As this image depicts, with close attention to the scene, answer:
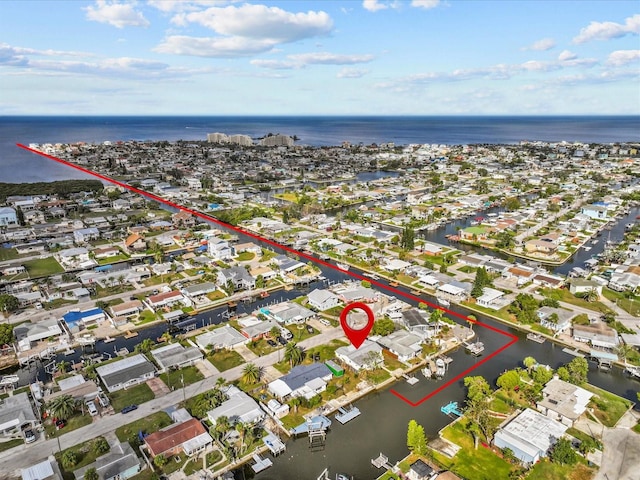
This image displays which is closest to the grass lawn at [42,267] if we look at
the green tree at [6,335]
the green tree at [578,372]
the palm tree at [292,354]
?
the green tree at [6,335]

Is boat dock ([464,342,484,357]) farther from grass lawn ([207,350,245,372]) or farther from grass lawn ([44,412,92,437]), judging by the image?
grass lawn ([44,412,92,437])

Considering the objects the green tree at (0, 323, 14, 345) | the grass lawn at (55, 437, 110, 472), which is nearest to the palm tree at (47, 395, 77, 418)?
the grass lawn at (55, 437, 110, 472)

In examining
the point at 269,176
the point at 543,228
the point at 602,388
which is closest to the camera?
the point at 602,388

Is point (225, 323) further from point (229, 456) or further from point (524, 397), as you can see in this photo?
point (524, 397)

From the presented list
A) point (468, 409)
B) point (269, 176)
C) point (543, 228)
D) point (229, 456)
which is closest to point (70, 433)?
point (229, 456)

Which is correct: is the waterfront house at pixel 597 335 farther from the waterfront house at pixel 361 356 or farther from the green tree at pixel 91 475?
the green tree at pixel 91 475

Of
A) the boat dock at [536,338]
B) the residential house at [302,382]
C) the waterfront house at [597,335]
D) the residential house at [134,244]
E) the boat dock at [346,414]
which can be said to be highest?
the residential house at [134,244]
